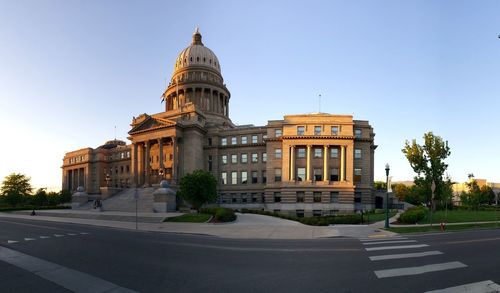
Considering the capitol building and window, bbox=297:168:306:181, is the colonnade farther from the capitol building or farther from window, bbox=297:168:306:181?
window, bbox=297:168:306:181

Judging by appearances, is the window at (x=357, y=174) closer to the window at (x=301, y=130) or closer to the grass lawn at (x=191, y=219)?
the window at (x=301, y=130)

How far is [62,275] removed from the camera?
10.4 meters

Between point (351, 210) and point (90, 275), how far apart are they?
52331 millimetres

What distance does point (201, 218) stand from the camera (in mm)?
34562

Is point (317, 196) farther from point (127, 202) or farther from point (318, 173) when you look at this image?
point (127, 202)

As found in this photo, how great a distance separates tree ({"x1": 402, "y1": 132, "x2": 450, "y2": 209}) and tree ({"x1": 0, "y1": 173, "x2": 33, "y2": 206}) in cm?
8219

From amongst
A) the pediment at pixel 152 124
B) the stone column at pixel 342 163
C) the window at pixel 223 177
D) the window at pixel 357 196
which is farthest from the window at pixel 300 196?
the pediment at pixel 152 124

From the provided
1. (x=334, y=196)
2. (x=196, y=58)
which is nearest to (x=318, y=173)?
(x=334, y=196)

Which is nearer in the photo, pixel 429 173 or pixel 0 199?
pixel 429 173

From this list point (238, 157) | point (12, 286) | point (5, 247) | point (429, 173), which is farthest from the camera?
point (238, 157)

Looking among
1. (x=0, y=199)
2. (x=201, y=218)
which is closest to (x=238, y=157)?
(x=201, y=218)

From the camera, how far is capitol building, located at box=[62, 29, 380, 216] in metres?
58.3

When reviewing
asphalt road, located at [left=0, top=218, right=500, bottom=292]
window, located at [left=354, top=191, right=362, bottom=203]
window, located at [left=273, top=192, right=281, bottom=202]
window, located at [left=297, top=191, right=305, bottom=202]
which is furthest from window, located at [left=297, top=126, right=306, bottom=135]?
asphalt road, located at [left=0, top=218, right=500, bottom=292]

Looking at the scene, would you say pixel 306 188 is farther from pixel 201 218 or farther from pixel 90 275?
pixel 90 275
